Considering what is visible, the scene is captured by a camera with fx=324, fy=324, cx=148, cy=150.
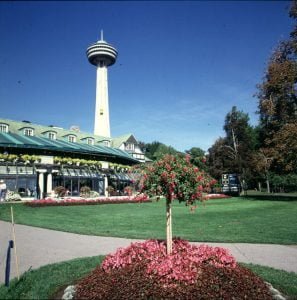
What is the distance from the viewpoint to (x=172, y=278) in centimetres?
601

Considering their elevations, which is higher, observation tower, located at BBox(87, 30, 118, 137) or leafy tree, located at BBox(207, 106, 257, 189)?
observation tower, located at BBox(87, 30, 118, 137)

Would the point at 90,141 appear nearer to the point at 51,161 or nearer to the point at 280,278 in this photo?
the point at 51,161

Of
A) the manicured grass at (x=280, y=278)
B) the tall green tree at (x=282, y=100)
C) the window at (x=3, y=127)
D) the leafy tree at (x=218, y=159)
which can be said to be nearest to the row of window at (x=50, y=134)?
the window at (x=3, y=127)

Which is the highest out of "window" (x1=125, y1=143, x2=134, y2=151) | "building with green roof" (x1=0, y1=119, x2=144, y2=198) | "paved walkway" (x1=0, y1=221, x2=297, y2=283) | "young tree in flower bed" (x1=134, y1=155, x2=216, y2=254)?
"window" (x1=125, y1=143, x2=134, y2=151)

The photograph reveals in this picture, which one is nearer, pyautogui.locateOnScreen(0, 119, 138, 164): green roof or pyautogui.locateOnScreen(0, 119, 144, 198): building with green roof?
pyautogui.locateOnScreen(0, 119, 144, 198): building with green roof

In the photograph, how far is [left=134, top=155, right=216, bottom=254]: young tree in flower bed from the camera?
22.0 ft

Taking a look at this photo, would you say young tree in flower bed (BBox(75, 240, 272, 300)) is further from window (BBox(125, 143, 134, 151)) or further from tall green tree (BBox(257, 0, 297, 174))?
window (BBox(125, 143, 134, 151))

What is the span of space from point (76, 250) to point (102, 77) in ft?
218

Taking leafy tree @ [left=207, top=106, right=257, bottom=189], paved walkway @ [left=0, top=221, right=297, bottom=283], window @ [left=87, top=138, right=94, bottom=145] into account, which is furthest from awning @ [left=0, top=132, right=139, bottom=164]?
paved walkway @ [left=0, top=221, right=297, bottom=283]

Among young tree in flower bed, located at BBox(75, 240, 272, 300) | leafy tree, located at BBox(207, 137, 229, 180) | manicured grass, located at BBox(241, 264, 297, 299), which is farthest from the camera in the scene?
leafy tree, located at BBox(207, 137, 229, 180)

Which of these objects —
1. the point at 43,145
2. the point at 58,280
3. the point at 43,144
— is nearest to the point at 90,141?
the point at 43,144

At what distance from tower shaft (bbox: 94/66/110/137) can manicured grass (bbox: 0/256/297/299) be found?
2404 inches

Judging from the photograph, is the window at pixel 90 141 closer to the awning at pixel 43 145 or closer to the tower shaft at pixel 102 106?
the awning at pixel 43 145

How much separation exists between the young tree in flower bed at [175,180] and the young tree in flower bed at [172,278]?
49.7 inches
